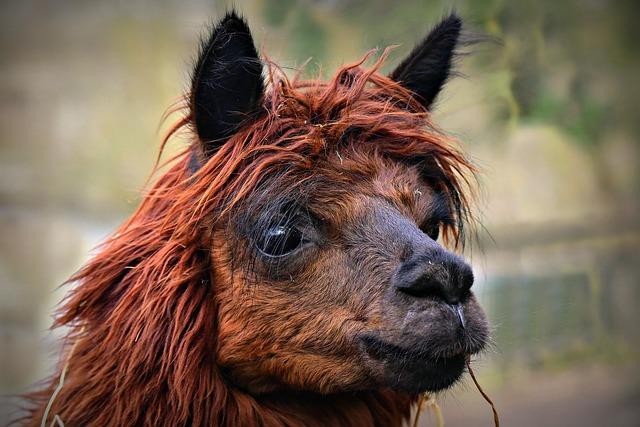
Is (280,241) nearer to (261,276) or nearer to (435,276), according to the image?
(261,276)

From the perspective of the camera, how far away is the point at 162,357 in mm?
2762

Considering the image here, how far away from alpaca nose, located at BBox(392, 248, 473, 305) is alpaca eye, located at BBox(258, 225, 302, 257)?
1.38 feet

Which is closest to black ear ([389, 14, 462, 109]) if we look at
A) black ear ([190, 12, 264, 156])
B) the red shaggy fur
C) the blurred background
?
the red shaggy fur

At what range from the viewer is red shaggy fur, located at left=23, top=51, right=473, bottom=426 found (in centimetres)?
277

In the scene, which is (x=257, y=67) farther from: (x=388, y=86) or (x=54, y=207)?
(x=54, y=207)

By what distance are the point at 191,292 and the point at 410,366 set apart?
34.5 inches

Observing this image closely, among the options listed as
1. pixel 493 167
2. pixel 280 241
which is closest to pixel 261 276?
pixel 280 241

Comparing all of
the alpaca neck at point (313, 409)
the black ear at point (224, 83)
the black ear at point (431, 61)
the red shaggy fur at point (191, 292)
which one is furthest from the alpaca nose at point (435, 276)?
the black ear at point (431, 61)

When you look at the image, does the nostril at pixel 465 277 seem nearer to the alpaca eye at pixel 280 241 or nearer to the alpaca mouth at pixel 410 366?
the alpaca mouth at pixel 410 366

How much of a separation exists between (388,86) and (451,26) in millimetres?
403

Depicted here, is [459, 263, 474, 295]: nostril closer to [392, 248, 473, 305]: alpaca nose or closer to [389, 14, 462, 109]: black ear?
[392, 248, 473, 305]: alpaca nose

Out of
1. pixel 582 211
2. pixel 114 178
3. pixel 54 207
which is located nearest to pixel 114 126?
pixel 114 178

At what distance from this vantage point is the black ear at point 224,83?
272cm

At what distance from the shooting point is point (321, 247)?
2.76 m
